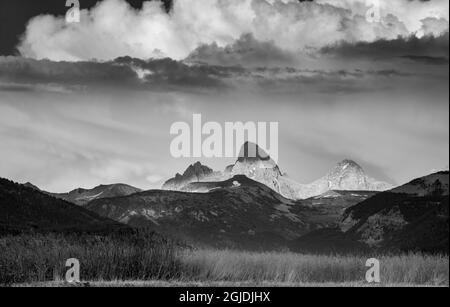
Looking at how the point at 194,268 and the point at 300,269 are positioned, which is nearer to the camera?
the point at 194,268

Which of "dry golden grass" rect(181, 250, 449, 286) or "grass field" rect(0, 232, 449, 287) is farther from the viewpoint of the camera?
"dry golden grass" rect(181, 250, 449, 286)

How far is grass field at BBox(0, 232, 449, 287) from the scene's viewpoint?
6869 centimetres

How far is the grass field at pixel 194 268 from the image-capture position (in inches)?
2704

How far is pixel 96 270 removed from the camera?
232 feet

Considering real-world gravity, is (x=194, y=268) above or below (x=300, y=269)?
below

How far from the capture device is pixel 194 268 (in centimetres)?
7262

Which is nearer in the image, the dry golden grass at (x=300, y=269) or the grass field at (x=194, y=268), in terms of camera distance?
the grass field at (x=194, y=268)
